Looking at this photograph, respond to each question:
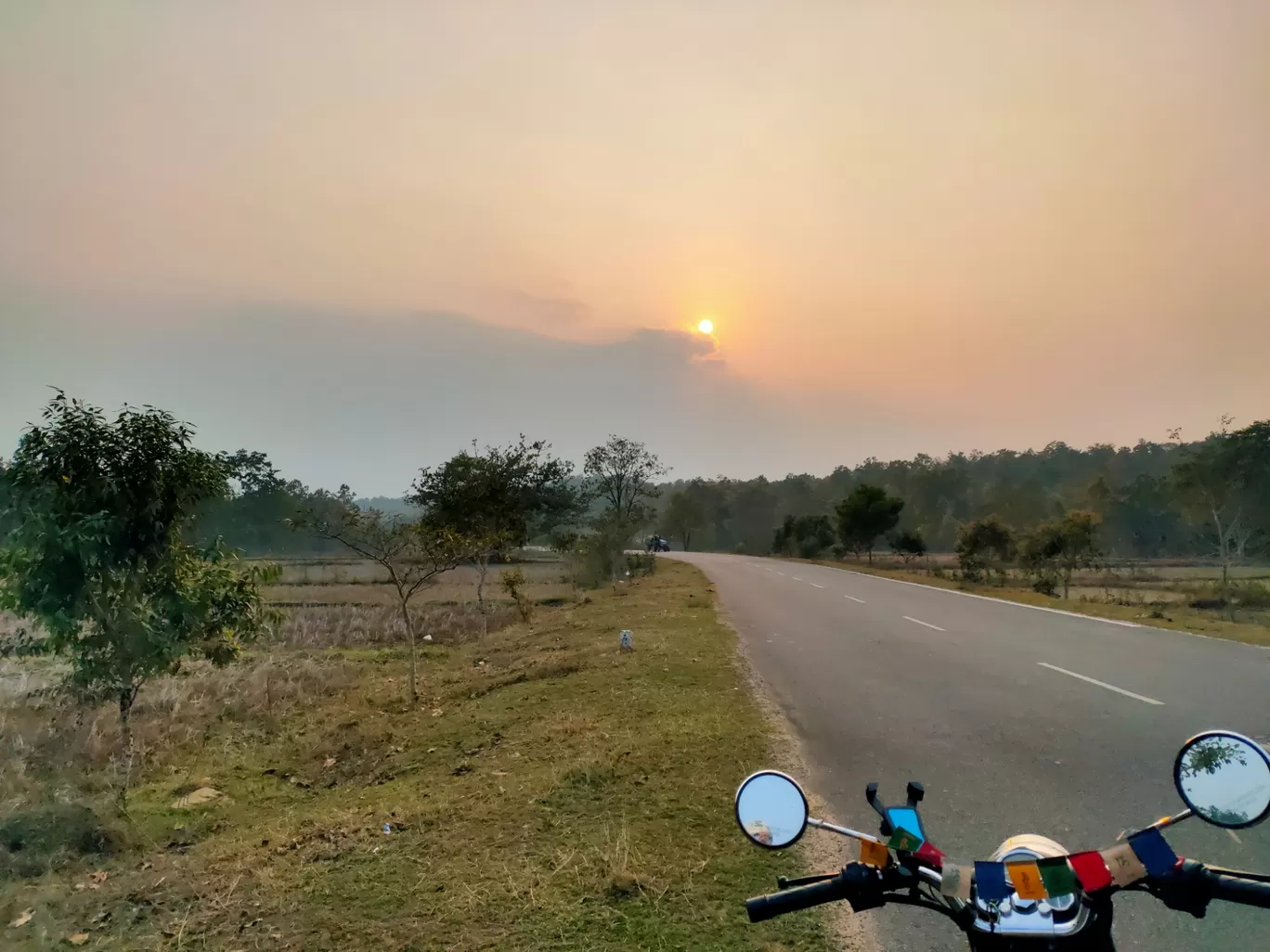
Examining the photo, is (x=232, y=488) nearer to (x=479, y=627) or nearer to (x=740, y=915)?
(x=740, y=915)

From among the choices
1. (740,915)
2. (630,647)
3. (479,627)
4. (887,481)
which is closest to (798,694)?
(630,647)

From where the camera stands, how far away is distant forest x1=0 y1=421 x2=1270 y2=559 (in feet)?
98.6

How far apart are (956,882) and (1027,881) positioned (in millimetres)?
206

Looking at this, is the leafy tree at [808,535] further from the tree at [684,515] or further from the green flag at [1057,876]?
the green flag at [1057,876]

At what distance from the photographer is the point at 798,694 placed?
962 cm

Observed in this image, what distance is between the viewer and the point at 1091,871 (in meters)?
1.69

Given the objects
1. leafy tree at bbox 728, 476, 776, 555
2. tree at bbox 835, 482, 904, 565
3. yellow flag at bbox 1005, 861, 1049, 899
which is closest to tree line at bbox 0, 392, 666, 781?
yellow flag at bbox 1005, 861, 1049, 899

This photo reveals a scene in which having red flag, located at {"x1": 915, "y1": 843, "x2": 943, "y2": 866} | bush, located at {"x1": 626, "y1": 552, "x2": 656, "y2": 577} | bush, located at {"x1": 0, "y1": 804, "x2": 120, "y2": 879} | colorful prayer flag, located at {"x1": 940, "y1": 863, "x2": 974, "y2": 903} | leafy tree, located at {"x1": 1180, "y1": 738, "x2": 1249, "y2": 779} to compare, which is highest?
leafy tree, located at {"x1": 1180, "y1": 738, "x2": 1249, "y2": 779}

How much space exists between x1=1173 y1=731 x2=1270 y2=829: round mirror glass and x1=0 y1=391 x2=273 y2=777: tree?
25.7 feet

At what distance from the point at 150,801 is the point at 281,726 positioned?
11.1 feet

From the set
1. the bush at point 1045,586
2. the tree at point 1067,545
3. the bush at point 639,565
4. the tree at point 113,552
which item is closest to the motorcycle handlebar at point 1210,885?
the tree at point 113,552

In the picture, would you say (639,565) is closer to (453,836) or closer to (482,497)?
(482,497)

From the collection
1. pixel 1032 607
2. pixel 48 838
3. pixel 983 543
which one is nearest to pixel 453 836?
pixel 48 838

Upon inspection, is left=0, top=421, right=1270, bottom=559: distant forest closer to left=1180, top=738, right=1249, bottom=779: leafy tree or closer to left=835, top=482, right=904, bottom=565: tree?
left=835, top=482, right=904, bottom=565: tree
